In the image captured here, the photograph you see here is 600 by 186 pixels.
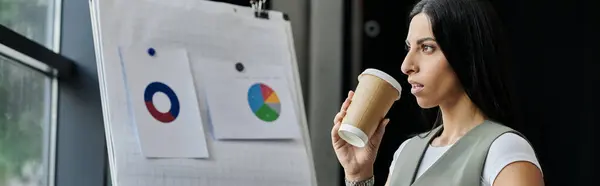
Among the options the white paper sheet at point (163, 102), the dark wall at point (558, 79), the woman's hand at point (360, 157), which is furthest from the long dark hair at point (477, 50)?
the dark wall at point (558, 79)

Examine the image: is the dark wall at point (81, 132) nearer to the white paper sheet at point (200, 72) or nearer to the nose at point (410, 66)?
the white paper sheet at point (200, 72)

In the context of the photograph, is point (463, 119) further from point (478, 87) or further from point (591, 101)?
point (591, 101)

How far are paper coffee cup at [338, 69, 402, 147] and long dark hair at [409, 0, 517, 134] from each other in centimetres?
9

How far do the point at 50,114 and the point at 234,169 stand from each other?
38 cm

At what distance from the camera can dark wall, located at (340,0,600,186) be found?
2123 mm

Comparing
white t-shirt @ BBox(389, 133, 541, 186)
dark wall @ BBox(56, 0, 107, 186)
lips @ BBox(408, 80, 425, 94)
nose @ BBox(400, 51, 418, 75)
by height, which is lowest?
dark wall @ BBox(56, 0, 107, 186)

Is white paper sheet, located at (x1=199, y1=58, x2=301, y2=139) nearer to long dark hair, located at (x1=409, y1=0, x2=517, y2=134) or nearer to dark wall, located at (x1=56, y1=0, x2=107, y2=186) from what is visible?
dark wall, located at (x1=56, y1=0, x2=107, y2=186)

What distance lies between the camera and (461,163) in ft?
3.24

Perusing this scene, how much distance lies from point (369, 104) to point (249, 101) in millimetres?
501

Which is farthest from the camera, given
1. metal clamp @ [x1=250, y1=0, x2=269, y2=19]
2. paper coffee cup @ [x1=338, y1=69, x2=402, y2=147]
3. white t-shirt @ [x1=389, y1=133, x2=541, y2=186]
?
metal clamp @ [x1=250, y1=0, x2=269, y2=19]

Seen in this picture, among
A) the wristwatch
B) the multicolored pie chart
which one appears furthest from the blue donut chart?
the wristwatch

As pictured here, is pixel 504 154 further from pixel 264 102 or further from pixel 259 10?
pixel 259 10

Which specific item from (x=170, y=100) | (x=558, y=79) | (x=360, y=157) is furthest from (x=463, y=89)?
(x=558, y=79)

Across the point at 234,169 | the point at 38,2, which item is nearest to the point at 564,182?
the point at 234,169
